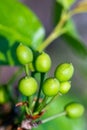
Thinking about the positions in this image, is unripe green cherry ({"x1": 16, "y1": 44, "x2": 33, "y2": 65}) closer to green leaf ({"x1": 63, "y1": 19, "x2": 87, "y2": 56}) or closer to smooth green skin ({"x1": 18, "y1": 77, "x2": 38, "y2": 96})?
smooth green skin ({"x1": 18, "y1": 77, "x2": 38, "y2": 96})

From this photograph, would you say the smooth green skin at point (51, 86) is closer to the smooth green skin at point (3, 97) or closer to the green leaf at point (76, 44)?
the smooth green skin at point (3, 97)

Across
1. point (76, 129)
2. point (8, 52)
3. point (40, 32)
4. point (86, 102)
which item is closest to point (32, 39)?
point (40, 32)

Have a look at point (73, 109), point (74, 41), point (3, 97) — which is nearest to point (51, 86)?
point (73, 109)

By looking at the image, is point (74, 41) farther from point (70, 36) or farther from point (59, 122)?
point (59, 122)

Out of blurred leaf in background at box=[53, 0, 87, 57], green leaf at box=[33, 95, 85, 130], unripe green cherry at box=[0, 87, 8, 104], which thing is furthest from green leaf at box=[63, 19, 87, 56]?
unripe green cherry at box=[0, 87, 8, 104]

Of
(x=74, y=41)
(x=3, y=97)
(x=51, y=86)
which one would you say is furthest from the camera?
(x=74, y=41)

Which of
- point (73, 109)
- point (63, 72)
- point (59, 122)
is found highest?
point (63, 72)

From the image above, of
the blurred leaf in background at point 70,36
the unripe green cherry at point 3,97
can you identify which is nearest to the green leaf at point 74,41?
the blurred leaf in background at point 70,36
